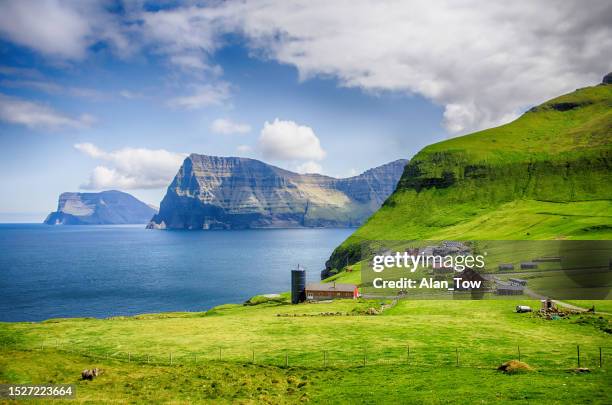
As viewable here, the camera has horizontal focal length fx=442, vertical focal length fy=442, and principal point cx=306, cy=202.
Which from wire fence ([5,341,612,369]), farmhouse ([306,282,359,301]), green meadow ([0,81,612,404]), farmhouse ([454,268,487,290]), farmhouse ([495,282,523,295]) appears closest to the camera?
green meadow ([0,81,612,404])

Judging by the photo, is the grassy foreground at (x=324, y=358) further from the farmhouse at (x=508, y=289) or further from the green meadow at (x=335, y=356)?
the farmhouse at (x=508, y=289)

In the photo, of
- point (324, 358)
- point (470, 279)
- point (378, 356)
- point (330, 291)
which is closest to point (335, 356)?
point (324, 358)

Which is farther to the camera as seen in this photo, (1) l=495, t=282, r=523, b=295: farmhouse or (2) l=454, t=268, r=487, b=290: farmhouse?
(2) l=454, t=268, r=487, b=290: farmhouse

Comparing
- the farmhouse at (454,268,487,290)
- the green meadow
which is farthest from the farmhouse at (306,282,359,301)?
the farmhouse at (454,268,487,290)

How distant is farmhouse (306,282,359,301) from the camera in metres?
103

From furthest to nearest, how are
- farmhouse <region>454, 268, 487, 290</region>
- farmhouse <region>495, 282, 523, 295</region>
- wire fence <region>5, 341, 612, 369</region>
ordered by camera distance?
farmhouse <region>454, 268, 487, 290</region>, farmhouse <region>495, 282, 523, 295</region>, wire fence <region>5, 341, 612, 369</region>

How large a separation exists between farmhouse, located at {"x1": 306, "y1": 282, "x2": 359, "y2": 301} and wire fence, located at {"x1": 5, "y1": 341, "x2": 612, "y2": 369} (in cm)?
5164

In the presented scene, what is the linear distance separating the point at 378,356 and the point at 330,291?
191ft

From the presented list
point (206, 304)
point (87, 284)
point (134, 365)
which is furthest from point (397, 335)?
point (87, 284)

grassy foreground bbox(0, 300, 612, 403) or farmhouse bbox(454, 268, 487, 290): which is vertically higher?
farmhouse bbox(454, 268, 487, 290)

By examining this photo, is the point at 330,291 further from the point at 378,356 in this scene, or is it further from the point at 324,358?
the point at 324,358

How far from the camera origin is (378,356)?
47750mm

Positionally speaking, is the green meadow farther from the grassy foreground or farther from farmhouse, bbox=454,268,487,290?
farmhouse, bbox=454,268,487,290

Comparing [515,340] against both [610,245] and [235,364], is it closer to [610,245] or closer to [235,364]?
[235,364]
